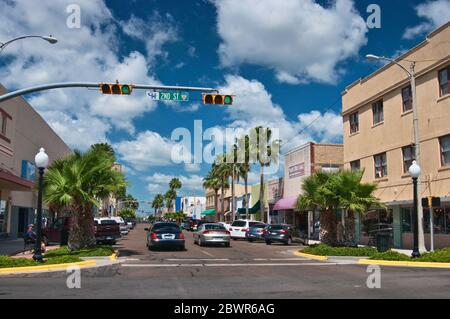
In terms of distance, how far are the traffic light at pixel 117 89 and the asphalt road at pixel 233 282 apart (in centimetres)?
631

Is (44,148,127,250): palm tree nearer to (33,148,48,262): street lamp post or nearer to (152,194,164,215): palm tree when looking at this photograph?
(33,148,48,262): street lamp post

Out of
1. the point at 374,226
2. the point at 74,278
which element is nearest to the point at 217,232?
the point at 374,226

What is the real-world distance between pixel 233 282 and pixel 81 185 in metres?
9.95

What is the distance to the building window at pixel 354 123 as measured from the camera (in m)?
34.6

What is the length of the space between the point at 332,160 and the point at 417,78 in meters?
15.4

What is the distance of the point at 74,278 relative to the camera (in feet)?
47.0

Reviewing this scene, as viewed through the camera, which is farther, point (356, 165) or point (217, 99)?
point (356, 165)

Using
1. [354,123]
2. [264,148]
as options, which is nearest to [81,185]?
[354,123]

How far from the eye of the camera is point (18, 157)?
3612 cm

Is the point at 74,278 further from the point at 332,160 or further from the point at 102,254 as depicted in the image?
the point at 332,160

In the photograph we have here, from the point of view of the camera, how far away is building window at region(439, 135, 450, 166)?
2461 centimetres

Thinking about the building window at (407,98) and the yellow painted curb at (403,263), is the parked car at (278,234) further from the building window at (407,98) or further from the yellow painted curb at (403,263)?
the yellow painted curb at (403,263)

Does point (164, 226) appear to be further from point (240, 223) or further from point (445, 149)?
point (445, 149)

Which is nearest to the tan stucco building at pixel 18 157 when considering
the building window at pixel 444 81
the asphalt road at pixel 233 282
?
the asphalt road at pixel 233 282
